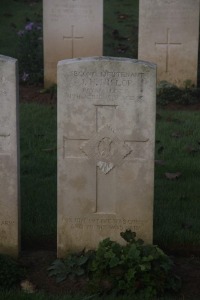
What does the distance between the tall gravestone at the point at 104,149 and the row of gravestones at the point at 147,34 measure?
5.89 m

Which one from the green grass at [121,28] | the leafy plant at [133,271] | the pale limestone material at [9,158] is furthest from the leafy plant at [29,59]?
Result: the leafy plant at [133,271]

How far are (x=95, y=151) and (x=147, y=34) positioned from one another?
6201 millimetres

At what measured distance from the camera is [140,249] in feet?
15.9

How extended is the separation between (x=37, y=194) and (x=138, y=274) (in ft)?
6.40

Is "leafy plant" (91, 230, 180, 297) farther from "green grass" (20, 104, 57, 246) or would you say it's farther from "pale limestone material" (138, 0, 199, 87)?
"pale limestone material" (138, 0, 199, 87)

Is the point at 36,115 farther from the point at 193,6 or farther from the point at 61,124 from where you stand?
the point at 61,124

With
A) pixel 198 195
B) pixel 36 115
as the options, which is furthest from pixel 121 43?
pixel 198 195

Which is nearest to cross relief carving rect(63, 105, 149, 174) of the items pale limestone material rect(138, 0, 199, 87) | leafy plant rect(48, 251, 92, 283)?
leafy plant rect(48, 251, 92, 283)

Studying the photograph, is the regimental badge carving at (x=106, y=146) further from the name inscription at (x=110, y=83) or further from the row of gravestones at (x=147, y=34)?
the row of gravestones at (x=147, y=34)

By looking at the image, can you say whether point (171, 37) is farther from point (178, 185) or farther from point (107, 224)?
point (107, 224)

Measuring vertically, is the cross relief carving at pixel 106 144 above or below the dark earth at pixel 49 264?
above

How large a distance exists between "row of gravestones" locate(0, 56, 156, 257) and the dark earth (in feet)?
0.49

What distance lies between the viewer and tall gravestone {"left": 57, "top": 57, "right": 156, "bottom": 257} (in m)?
4.95

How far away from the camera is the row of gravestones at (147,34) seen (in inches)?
423
